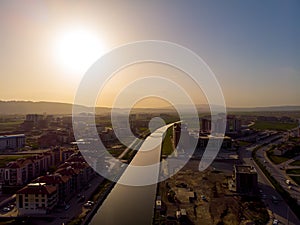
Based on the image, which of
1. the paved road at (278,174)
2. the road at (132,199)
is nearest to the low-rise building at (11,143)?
the road at (132,199)

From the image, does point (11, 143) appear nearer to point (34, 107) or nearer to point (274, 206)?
point (274, 206)

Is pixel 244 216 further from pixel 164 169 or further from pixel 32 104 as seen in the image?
pixel 32 104

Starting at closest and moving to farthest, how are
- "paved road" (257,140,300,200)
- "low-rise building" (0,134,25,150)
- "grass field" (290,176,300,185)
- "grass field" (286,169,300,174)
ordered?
"paved road" (257,140,300,200)
"grass field" (290,176,300,185)
"grass field" (286,169,300,174)
"low-rise building" (0,134,25,150)

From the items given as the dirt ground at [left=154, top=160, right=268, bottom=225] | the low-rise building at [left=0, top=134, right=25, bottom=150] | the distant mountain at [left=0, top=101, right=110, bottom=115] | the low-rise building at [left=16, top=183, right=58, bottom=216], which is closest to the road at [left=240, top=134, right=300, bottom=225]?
the dirt ground at [left=154, top=160, right=268, bottom=225]

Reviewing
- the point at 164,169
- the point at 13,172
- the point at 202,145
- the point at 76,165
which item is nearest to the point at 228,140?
the point at 202,145

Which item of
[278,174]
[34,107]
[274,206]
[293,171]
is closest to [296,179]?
[278,174]

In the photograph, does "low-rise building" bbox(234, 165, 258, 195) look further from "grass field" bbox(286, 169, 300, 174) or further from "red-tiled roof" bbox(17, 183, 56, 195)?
"red-tiled roof" bbox(17, 183, 56, 195)

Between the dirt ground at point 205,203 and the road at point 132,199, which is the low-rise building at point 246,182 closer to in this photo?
the dirt ground at point 205,203

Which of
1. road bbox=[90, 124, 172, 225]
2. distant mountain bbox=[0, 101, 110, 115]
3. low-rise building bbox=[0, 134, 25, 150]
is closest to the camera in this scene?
road bbox=[90, 124, 172, 225]
